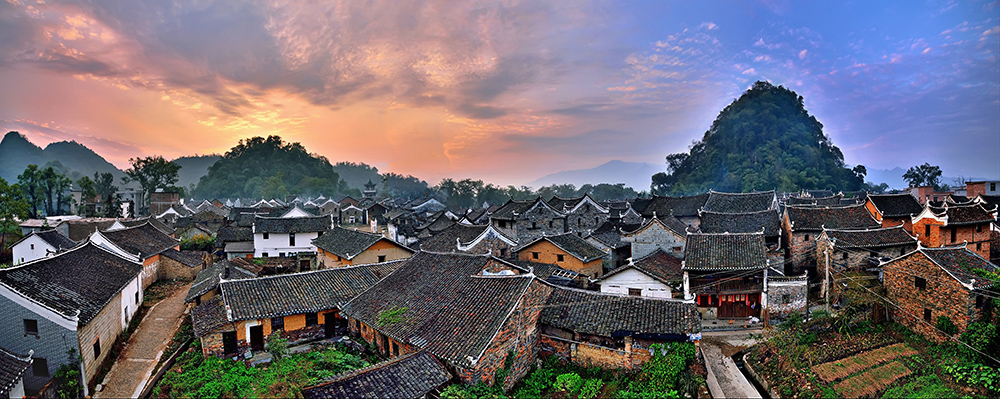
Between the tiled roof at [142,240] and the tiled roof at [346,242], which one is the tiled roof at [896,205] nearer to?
the tiled roof at [346,242]

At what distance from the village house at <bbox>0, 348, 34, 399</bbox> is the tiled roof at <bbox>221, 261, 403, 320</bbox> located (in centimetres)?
520

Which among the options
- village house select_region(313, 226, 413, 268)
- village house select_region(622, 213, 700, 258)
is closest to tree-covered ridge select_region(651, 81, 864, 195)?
village house select_region(622, 213, 700, 258)

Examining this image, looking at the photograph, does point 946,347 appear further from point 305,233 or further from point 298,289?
point 305,233

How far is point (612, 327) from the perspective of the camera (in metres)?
15.2

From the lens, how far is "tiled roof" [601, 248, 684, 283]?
22630 millimetres

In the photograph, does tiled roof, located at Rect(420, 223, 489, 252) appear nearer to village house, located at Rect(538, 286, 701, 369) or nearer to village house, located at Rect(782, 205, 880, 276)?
village house, located at Rect(538, 286, 701, 369)

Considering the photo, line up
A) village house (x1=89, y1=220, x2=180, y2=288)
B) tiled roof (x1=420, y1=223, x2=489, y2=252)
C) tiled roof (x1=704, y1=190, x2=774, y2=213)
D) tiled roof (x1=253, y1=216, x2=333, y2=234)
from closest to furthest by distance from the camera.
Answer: village house (x1=89, y1=220, x2=180, y2=288) → tiled roof (x1=420, y1=223, x2=489, y2=252) → tiled roof (x1=253, y1=216, x2=333, y2=234) → tiled roof (x1=704, y1=190, x2=774, y2=213)

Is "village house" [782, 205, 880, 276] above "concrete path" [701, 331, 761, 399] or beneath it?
above

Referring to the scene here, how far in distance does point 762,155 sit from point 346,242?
86.1m

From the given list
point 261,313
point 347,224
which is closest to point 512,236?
point 261,313

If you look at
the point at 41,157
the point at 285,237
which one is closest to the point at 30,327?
the point at 285,237

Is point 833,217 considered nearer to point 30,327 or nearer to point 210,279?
point 210,279

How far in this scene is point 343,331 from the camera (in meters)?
19.0

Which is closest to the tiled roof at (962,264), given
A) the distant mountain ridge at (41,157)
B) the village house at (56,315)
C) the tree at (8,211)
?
the village house at (56,315)
